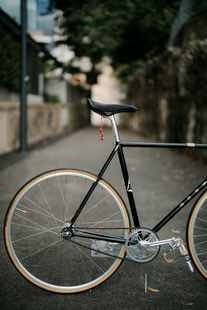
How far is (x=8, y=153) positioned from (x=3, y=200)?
410 centimetres

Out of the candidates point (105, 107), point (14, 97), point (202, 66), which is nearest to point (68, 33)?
point (14, 97)

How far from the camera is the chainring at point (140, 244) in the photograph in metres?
2.41

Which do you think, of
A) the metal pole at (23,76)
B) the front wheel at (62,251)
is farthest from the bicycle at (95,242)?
the metal pole at (23,76)

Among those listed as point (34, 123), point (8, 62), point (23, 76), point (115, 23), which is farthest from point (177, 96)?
point (115, 23)

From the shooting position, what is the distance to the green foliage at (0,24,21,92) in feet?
30.9

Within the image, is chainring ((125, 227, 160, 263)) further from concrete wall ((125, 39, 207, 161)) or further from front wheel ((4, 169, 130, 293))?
concrete wall ((125, 39, 207, 161))

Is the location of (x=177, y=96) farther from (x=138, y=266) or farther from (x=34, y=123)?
(x=138, y=266)

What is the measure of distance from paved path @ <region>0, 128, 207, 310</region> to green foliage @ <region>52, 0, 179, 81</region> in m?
8.42

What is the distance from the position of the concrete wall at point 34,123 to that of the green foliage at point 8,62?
891 mm

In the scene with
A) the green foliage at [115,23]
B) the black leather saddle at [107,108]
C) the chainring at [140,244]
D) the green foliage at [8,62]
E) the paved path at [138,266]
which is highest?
the green foliage at [115,23]

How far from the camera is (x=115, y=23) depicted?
16219 millimetres

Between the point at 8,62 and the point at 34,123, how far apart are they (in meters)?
2.21

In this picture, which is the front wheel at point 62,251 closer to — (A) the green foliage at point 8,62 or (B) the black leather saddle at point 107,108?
(B) the black leather saddle at point 107,108

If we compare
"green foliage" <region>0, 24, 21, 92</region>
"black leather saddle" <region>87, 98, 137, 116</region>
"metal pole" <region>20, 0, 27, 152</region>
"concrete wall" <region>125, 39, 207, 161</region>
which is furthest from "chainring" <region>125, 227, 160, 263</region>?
"green foliage" <region>0, 24, 21, 92</region>
